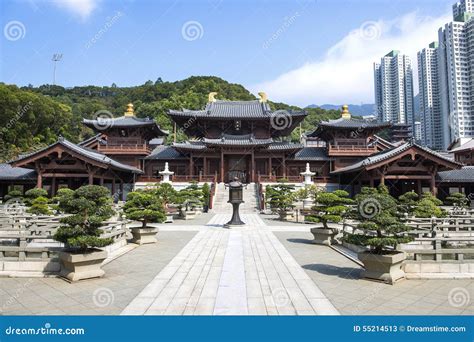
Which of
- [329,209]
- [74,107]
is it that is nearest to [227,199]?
[329,209]

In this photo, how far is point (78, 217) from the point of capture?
8125mm

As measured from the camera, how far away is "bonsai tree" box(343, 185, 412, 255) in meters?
7.70

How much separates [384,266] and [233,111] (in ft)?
123

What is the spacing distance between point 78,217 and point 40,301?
231 cm

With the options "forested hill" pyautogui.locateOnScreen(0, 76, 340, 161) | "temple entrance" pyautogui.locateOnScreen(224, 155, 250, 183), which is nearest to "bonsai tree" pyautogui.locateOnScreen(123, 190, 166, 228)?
"temple entrance" pyautogui.locateOnScreen(224, 155, 250, 183)

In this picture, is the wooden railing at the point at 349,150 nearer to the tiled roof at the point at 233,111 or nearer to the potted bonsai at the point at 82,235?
the tiled roof at the point at 233,111

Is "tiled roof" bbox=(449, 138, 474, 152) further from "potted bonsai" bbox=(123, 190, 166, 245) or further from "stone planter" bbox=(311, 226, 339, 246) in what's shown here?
"potted bonsai" bbox=(123, 190, 166, 245)

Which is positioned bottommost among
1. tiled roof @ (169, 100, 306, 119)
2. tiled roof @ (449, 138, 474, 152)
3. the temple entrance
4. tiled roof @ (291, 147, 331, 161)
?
the temple entrance

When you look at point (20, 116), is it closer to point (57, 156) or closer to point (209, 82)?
point (57, 156)

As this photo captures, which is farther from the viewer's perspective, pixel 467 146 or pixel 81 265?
pixel 467 146

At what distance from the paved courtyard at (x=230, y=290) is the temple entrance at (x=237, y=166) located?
29.0 m

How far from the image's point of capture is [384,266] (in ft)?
25.2

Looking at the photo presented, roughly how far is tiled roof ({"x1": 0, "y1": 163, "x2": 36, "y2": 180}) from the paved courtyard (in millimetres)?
27182

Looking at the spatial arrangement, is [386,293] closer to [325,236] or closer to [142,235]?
[325,236]
